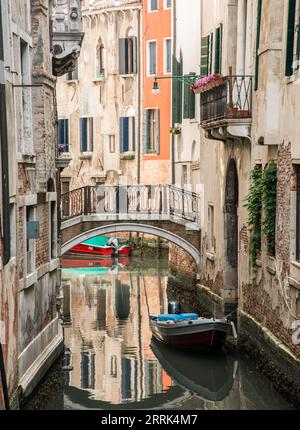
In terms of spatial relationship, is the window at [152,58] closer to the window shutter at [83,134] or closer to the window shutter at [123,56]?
the window shutter at [123,56]

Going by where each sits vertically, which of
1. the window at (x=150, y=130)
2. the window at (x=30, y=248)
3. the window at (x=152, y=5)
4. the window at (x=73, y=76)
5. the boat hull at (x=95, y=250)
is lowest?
the boat hull at (x=95, y=250)

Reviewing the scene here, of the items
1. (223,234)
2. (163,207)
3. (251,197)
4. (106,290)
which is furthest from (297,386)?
(106,290)

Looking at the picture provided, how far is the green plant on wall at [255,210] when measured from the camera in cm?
1866

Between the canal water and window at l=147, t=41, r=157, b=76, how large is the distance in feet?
41.6

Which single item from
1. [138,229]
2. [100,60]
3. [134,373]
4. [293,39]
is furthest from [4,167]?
[100,60]

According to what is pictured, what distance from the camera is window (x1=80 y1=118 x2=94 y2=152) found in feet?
131

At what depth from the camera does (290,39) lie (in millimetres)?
16250

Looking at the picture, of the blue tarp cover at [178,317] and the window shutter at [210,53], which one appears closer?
the blue tarp cover at [178,317]

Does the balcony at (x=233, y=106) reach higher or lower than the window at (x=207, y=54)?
lower

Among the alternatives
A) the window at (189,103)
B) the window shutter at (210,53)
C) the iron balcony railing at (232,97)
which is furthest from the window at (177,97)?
the iron balcony railing at (232,97)

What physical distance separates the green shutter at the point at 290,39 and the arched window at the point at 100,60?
23.5 meters

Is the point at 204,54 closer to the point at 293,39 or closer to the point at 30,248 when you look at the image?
the point at 293,39

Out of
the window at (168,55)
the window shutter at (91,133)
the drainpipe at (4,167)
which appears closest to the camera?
the drainpipe at (4,167)

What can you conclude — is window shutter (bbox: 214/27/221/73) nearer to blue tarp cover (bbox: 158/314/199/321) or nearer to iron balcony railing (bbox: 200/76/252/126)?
iron balcony railing (bbox: 200/76/252/126)
